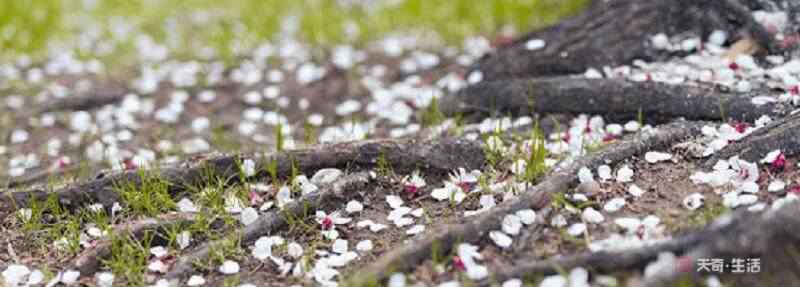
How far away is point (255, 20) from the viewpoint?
423 inches

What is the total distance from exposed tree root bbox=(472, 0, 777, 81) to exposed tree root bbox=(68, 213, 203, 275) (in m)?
3.20

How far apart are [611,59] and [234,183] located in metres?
3.05

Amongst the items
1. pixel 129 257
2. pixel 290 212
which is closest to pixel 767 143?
pixel 290 212

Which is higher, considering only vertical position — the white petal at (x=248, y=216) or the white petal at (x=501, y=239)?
the white petal at (x=248, y=216)

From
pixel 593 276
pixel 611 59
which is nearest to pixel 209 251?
pixel 593 276

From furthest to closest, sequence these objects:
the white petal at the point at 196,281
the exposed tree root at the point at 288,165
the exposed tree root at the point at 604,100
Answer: the exposed tree root at the point at 604,100 → the exposed tree root at the point at 288,165 → the white petal at the point at 196,281

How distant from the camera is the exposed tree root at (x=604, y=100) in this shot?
6.12 m

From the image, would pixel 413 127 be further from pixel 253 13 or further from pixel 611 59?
pixel 253 13

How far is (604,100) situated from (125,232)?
10.8ft

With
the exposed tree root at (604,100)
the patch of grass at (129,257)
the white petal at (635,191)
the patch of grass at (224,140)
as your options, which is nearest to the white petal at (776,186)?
the white petal at (635,191)

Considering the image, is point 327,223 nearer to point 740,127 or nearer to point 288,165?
point 288,165

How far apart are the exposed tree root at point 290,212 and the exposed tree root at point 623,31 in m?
2.32

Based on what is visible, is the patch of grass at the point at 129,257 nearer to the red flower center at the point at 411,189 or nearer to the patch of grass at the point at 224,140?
the red flower center at the point at 411,189

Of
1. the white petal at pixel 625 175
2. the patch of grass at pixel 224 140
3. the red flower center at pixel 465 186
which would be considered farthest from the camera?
the patch of grass at pixel 224 140
